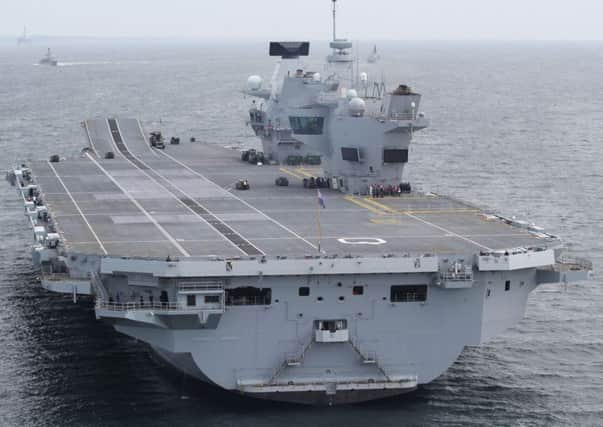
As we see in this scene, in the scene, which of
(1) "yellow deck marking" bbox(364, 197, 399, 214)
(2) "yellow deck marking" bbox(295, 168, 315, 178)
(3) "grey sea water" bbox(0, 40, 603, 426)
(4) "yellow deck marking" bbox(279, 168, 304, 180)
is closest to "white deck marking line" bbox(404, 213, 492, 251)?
(1) "yellow deck marking" bbox(364, 197, 399, 214)

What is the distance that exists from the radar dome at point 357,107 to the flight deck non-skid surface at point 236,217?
3224 millimetres

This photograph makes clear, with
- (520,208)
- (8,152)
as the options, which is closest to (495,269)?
(520,208)

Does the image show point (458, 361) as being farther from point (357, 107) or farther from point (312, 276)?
point (357, 107)

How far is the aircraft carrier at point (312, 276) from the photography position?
94.2 ft

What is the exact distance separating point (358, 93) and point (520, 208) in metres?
14.8

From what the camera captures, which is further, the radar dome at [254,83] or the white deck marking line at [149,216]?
the radar dome at [254,83]

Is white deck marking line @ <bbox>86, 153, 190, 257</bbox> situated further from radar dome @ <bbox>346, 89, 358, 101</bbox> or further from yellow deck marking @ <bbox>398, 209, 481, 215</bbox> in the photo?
radar dome @ <bbox>346, 89, 358, 101</bbox>

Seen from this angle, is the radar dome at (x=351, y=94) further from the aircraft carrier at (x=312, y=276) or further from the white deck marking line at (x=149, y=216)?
the white deck marking line at (x=149, y=216)

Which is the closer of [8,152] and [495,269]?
[495,269]

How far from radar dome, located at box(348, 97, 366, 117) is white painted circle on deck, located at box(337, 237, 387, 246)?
8976 mm

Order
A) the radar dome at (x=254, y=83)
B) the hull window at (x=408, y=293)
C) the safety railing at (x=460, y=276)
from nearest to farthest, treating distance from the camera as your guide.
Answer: the safety railing at (x=460, y=276), the hull window at (x=408, y=293), the radar dome at (x=254, y=83)

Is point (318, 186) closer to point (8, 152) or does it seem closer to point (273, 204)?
point (273, 204)

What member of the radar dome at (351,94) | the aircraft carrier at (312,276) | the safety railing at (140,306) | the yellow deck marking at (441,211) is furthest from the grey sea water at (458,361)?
the radar dome at (351,94)

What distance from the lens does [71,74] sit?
184 metres
